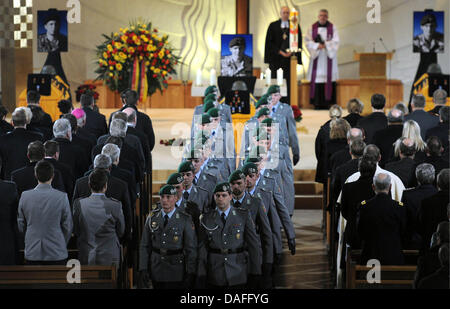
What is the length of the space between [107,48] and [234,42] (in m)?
2.12

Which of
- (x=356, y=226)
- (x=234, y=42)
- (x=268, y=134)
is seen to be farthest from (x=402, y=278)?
(x=234, y=42)

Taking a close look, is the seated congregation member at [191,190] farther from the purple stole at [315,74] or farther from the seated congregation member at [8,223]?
the purple stole at [315,74]

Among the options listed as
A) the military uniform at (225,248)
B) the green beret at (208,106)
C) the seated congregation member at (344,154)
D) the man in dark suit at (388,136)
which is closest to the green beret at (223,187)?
the military uniform at (225,248)

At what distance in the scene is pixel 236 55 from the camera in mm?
13812

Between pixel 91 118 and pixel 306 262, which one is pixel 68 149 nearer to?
pixel 91 118

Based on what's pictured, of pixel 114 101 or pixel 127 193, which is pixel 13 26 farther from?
pixel 127 193

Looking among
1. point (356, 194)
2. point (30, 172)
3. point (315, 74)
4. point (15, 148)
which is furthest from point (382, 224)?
point (315, 74)

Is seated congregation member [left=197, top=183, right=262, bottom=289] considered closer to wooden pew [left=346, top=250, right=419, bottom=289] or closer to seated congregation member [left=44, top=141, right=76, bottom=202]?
wooden pew [left=346, top=250, right=419, bottom=289]

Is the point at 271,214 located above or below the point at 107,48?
below

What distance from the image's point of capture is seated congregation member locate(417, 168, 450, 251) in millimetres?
5848

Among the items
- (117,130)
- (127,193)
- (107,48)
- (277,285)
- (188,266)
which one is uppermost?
(107,48)

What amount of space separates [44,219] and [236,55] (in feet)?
27.4

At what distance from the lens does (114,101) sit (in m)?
18.1
